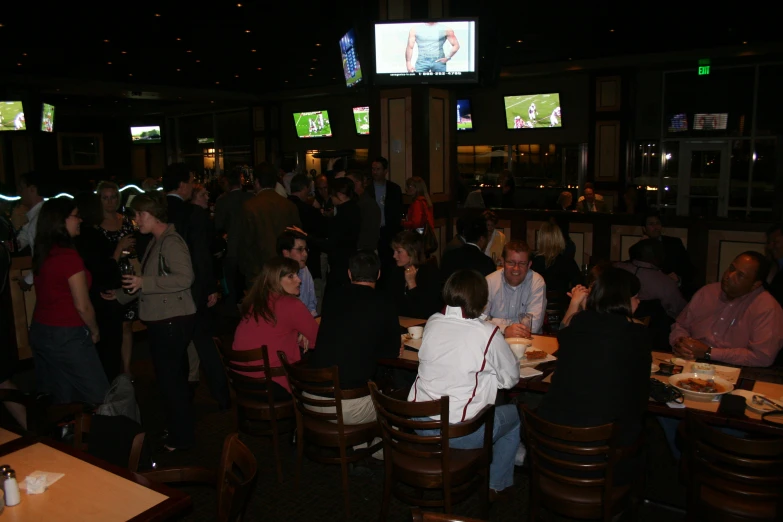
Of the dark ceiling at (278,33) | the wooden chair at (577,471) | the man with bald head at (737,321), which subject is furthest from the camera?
the dark ceiling at (278,33)

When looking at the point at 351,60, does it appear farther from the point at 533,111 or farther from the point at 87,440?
the point at 533,111

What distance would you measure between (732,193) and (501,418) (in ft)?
37.4

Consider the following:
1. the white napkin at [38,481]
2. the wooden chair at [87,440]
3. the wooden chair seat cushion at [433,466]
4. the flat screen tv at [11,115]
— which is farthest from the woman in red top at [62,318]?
the flat screen tv at [11,115]

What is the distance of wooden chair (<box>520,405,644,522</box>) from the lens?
2592mm

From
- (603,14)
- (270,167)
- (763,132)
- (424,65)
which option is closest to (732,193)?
(763,132)

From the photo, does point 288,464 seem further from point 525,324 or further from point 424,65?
point 424,65

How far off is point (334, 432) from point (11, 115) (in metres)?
11.8

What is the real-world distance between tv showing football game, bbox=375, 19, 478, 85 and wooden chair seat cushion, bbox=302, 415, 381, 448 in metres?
4.21

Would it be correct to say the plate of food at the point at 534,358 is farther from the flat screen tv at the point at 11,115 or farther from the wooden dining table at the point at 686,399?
the flat screen tv at the point at 11,115

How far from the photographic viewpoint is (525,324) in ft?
13.1

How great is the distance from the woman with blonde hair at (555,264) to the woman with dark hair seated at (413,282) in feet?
4.10

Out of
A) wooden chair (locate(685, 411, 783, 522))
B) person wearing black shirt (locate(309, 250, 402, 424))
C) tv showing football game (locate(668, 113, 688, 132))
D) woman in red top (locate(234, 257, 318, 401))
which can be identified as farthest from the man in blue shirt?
tv showing football game (locate(668, 113, 688, 132))

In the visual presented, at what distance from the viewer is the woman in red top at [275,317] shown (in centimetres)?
381

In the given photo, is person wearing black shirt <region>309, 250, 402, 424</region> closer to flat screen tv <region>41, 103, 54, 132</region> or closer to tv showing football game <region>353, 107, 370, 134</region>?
flat screen tv <region>41, 103, 54, 132</region>
